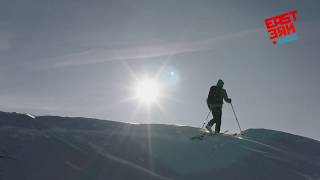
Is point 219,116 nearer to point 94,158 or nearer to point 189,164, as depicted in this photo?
point 189,164

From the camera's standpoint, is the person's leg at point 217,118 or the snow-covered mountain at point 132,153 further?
the person's leg at point 217,118

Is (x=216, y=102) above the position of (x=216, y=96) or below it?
below

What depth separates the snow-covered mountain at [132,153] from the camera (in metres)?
12.8

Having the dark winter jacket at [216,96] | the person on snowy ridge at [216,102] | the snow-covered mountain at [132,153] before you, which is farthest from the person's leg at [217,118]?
the snow-covered mountain at [132,153]

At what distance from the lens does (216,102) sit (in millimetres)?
21172

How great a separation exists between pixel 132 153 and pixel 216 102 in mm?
7166

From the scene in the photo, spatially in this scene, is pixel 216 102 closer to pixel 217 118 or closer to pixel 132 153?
pixel 217 118

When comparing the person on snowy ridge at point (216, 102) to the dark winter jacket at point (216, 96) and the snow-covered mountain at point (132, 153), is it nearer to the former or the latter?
the dark winter jacket at point (216, 96)

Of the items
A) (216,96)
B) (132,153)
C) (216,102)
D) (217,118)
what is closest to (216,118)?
(217,118)

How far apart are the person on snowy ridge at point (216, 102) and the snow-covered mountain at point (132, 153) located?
120 cm

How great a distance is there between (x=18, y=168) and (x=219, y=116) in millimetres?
11196

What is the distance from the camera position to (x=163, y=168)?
1435cm

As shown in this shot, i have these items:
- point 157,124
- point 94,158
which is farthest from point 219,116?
point 94,158

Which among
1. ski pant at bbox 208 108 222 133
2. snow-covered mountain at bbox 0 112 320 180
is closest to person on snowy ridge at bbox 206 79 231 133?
ski pant at bbox 208 108 222 133
